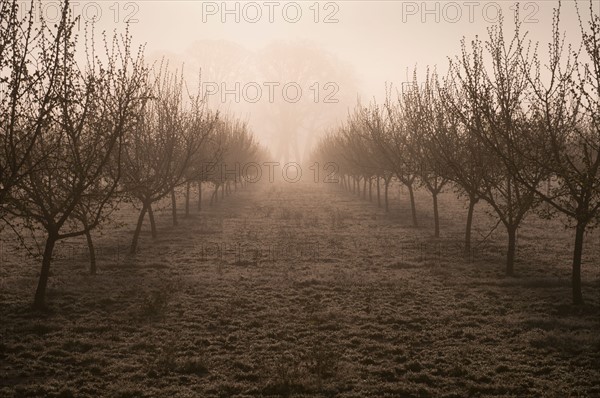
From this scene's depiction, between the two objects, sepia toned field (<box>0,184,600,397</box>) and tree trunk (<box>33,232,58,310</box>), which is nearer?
sepia toned field (<box>0,184,600,397</box>)

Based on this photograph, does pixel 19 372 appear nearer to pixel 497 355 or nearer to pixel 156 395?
pixel 156 395

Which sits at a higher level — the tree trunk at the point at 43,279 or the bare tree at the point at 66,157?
the bare tree at the point at 66,157

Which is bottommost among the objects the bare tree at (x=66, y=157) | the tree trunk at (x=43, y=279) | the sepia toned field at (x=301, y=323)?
the sepia toned field at (x=301, y=323)

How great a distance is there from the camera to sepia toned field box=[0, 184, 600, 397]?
6.63 m

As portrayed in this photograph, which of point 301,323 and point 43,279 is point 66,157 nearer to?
point 43,279

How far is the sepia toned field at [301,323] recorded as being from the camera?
21.7ft

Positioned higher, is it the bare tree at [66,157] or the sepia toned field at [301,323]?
the bare tree at [66,157]

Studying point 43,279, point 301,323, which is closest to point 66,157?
point 43,279

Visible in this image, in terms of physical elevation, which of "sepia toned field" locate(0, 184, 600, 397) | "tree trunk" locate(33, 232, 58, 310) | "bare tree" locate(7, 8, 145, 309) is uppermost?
"bare tree" locate(7, 8, 145, 309)

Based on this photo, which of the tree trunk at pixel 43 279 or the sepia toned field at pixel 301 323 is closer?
the sepia toned field at pixel 301 323

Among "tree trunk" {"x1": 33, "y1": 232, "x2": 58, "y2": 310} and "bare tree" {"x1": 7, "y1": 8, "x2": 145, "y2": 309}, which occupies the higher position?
"bare tree" {"x1": 7, "y1": 8, "x2": 145, "y2": 309}

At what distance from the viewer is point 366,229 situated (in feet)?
70.2

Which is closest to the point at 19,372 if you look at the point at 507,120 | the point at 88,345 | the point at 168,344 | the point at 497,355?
the point at 88,345

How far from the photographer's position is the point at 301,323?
921 centimetres
